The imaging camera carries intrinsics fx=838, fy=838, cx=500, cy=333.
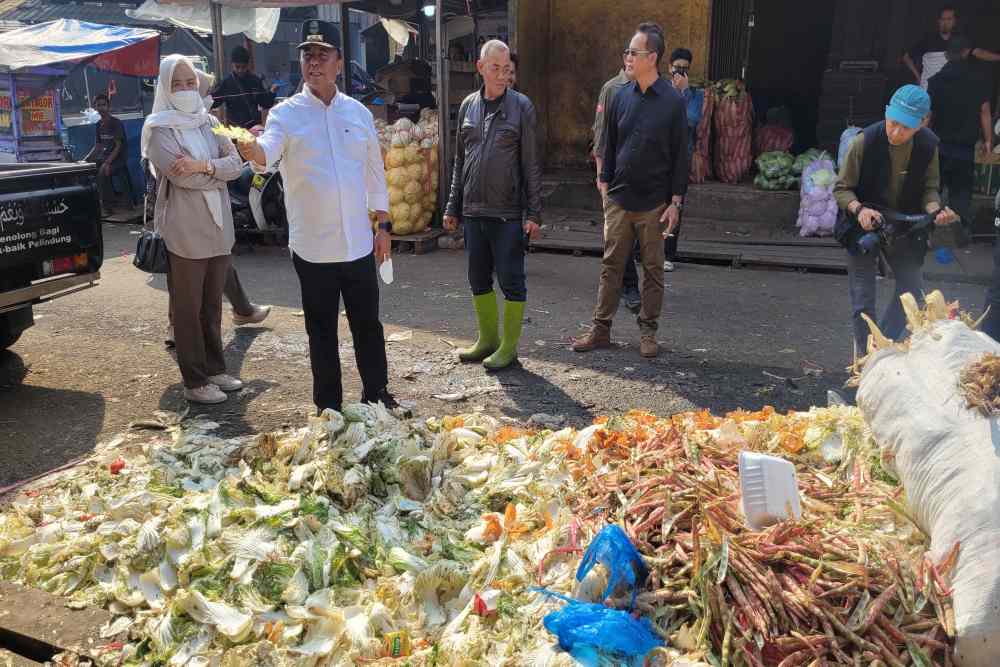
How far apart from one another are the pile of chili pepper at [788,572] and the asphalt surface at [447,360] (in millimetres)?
2207

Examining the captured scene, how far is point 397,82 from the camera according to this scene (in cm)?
1228

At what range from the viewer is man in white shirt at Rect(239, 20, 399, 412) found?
468cm

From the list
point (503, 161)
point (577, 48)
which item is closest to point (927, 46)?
point (577, 48)

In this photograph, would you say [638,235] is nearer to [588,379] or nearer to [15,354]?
[588,379]

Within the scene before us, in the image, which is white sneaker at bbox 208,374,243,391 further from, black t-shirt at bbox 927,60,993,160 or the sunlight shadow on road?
black t-shirt at bbox 927,60,993,160

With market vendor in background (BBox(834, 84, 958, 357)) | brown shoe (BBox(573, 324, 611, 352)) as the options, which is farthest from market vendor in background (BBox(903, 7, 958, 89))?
brown shoe (BBox(573, 324, 611, 352))

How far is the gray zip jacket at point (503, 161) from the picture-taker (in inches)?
239

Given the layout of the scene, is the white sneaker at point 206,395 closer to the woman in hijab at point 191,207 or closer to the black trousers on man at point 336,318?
the woman in hijab at point 191,207

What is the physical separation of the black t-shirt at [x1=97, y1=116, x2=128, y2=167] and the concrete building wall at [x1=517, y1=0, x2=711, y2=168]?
24.4ft

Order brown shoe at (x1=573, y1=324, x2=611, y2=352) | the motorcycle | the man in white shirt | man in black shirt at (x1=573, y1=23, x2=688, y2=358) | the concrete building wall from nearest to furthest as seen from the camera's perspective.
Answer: the man in white shirt → man in black shirt at (x1=573, y1=23, x2=688, y2=358) → brown shoe at (x1=573, y1=324, x2=611, y2=352) → the motorcycle → the concrete building wall

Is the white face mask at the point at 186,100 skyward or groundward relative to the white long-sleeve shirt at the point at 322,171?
skyward

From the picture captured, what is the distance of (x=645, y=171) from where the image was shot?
630cm

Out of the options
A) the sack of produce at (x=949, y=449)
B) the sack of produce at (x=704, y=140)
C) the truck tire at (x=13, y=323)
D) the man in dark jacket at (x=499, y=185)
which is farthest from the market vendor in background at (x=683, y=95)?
the truck tire at (x=13, y=323)

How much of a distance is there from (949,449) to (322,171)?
135 inches
